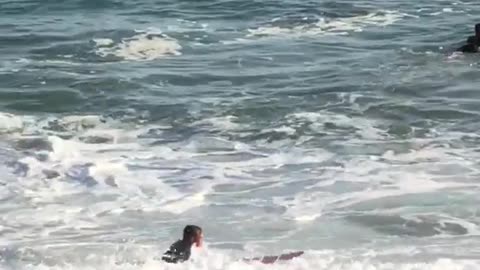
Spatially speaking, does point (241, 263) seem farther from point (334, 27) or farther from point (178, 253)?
point (334, 27)

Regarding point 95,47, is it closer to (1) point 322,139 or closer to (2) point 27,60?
(2) point 27,60

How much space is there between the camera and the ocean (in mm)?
8219

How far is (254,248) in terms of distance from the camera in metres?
8.09

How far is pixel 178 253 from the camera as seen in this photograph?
779cm

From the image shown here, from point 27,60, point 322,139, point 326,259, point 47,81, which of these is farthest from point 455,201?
point 27,60

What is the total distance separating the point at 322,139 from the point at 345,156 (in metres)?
0.78

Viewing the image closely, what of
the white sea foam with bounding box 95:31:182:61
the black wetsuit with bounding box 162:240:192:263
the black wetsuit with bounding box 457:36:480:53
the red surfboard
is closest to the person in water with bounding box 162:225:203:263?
the black wetsuit with bounding box 162:240:192:263

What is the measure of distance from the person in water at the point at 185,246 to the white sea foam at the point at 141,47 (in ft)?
32.0

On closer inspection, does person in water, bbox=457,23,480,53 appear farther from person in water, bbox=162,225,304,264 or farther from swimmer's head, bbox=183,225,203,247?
swimmer's head, bbox=183,225,203,247

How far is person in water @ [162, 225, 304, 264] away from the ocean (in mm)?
74

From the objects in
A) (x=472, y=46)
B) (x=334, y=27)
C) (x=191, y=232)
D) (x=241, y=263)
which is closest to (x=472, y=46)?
(x=472, y=46)

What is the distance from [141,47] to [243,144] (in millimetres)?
7293

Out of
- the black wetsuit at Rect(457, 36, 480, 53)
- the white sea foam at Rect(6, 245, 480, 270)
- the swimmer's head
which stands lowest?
the white sea foam at Rect(6, 245, 480, 270)

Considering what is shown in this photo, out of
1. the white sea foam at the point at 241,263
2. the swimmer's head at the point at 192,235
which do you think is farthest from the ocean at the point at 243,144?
the swimmer's head at the point at 192,235
